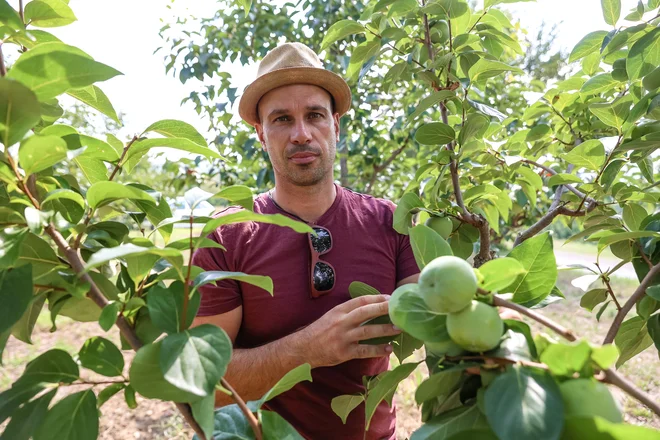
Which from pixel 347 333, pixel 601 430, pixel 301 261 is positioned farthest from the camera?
pixel 301 261

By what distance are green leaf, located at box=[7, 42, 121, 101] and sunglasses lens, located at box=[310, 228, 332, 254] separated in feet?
4.23

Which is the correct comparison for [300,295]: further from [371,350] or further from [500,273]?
[500,273]

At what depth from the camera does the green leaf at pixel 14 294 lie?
21.0 inches

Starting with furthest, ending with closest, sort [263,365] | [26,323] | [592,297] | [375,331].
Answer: [263,365]
[592,297]
[375,331]
[26,323]

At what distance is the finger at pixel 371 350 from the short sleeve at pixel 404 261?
0.88 metres

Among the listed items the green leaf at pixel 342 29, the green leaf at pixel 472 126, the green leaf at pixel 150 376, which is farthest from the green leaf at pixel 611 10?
the green leaf at pixel 150 376

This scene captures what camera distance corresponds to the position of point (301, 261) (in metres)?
1.80

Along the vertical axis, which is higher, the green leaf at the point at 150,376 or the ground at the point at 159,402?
the green leaf at the point at 150,376

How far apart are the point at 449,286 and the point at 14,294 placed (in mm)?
542

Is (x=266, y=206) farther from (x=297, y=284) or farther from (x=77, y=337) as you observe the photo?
(x=77, y=337)

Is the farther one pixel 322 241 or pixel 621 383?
pixel 322 241

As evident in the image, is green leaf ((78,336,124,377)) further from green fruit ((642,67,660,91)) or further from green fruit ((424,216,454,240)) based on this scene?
green fruit ((642,67,660,91))

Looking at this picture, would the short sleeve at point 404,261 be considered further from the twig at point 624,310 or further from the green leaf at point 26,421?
the green leaf at point 26,421

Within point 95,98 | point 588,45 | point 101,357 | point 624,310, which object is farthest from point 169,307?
point 588,45
